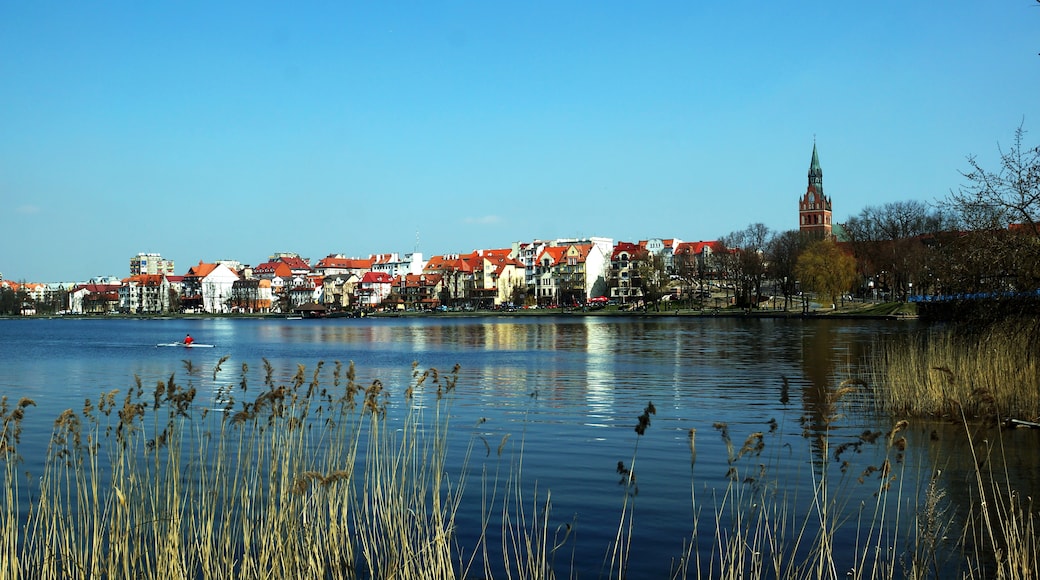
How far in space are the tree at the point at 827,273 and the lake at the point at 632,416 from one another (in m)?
41.9

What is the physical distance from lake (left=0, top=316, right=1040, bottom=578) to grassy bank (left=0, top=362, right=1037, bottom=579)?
246 mm

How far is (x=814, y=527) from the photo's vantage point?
11.8m

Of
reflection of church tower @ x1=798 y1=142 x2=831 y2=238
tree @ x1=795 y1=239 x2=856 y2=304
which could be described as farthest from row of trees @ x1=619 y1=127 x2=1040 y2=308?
reflection of church tower @ x1=798 y1=142 x2=831 y2=238

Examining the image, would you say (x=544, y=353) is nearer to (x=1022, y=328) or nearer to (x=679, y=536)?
(x=1022, y=328)

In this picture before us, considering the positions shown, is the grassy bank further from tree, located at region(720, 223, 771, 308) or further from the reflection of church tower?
the reflection of church tower

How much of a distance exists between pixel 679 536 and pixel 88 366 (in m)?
39.1

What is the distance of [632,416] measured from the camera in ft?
74.1

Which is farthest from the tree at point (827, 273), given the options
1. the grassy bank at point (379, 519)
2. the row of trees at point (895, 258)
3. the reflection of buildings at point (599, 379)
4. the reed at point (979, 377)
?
the grassy bank at point (379, 519)

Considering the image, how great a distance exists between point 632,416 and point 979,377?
774 cm

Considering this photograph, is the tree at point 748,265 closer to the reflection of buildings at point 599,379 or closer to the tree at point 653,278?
the tree at point 653,278

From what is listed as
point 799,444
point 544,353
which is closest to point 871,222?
point 544,353

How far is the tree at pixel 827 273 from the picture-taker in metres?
96.2

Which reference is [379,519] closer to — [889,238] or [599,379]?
[599,379]

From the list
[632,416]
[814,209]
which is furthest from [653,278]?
[632,416]
